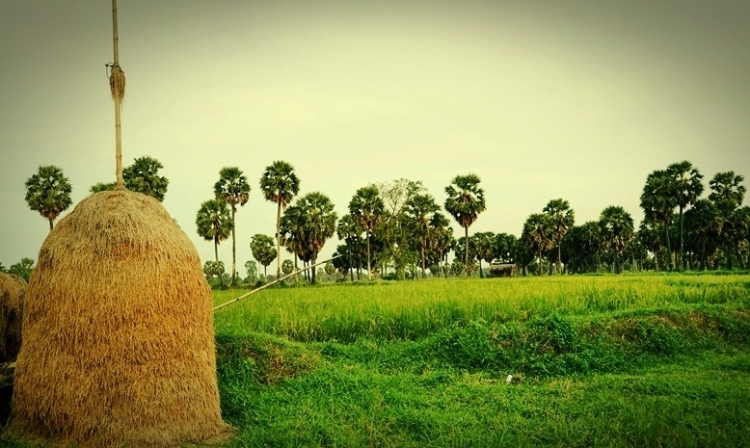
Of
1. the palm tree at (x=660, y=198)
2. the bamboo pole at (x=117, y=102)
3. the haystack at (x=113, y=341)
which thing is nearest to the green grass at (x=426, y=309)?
the haystack at (x=113, y=341)

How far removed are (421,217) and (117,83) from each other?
42.9 metres

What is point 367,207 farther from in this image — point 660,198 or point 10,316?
point 10,316

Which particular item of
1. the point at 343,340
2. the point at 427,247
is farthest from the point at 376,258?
the point at 343,340

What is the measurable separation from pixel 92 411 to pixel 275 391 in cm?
249

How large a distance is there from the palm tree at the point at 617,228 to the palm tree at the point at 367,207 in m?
26.6

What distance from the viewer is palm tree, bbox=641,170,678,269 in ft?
138

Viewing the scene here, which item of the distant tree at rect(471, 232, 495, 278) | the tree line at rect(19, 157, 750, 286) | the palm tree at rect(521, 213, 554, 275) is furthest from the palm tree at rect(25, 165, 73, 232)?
the distant tree at rect(471, 232, 495, 278)

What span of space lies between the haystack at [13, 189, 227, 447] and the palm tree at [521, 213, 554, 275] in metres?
53.3

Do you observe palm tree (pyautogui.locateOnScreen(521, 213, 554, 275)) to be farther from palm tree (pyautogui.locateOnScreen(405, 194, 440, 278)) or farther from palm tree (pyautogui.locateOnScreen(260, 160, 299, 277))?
palm tree (pyautogui.locateOnScreen(260, 160, 299, 277))

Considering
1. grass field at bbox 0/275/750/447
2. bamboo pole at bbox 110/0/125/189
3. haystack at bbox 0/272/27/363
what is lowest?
grass field at bbox 0/275/750/447

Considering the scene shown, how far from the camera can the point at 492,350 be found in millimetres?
8586

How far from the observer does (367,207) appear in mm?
43281

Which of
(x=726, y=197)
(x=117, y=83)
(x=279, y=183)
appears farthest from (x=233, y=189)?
(x=726, y=197)

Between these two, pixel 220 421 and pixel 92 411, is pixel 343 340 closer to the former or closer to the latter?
pixel 220 421
